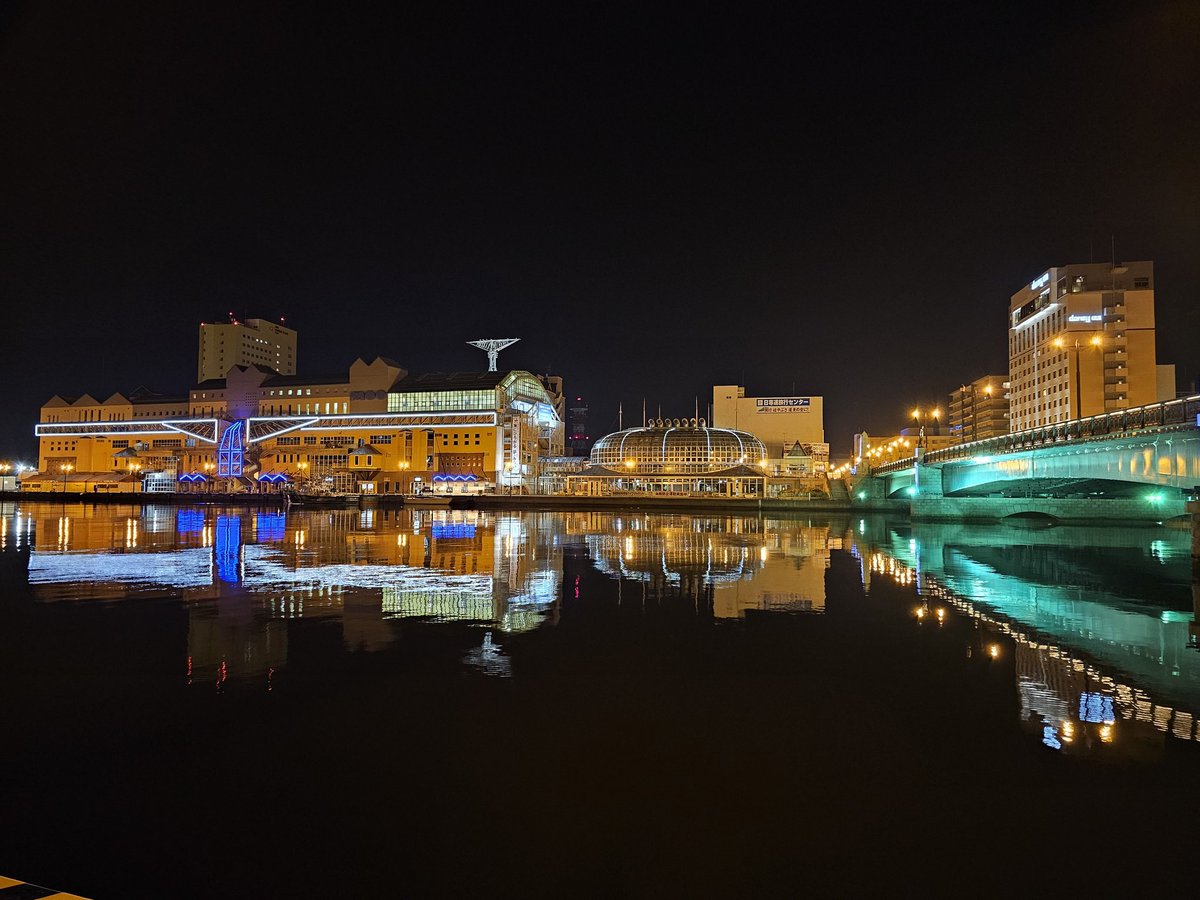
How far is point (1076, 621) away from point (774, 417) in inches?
6470


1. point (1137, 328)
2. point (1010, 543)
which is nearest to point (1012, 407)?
point (1137, 328)

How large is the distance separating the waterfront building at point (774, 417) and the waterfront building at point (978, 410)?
33.4 metres

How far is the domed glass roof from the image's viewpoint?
122 meters

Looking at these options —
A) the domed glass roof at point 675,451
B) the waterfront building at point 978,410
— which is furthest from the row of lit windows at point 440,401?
the waterfront building at point 978,410

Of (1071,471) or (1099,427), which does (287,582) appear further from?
(1071,471)

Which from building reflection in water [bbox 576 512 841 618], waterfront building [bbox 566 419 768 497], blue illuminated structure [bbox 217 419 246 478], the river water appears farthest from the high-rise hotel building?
blue illuminated structure [bbox 217 419 246 478]

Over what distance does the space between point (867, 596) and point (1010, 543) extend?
79.9 ft

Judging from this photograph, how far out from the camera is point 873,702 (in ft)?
31.6

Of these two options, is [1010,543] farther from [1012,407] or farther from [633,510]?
[1012,407]

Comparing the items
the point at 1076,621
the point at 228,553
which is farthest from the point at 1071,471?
the point at 228,553

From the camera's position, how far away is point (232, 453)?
415 ft

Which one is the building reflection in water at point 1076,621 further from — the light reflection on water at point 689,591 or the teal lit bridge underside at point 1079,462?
the teal lit bridge underside at point 1079,462

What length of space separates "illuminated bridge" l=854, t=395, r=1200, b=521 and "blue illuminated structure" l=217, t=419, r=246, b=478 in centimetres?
10731

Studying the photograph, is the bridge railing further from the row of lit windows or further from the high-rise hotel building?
the row of lit windows
